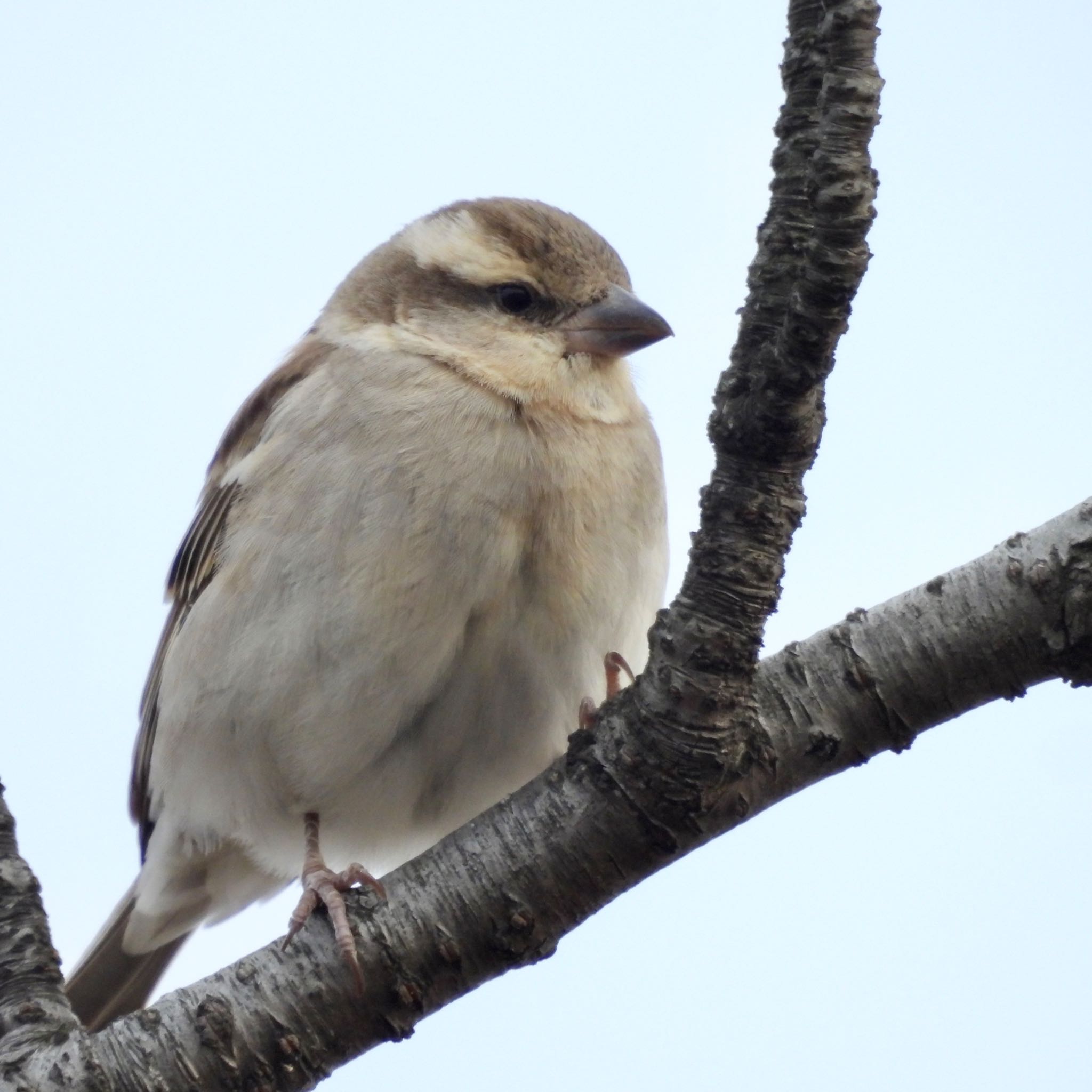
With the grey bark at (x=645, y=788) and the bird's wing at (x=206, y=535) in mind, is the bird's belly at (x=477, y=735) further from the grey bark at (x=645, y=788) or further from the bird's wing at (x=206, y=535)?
the bird's wing at (x=206, y=535)

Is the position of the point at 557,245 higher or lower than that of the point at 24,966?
higher

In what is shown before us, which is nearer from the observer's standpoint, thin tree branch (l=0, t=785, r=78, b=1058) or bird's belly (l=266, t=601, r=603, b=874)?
thin tree branch (l=0, t=785, r=78, b=1058)

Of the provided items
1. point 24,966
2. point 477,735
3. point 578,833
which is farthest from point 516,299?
point 24,966

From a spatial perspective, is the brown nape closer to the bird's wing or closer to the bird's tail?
the bird's wing

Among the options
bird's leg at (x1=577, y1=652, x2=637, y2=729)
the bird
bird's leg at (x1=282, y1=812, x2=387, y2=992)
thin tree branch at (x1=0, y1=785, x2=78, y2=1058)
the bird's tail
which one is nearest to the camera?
thin tree branch at (x1=0, y1=785, x2=78, y2=1058)

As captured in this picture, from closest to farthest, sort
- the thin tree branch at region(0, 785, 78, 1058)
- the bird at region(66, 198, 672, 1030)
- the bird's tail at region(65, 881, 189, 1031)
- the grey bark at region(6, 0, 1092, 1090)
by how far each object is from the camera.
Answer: the grey bark at region(6, 0, 1092, 1090) < the thin tree branch at region(0, 785, 78, 1058) < the bird at region(66, 198, 672, 1030) < the bird's tail at region(65, 881, 189, 1031)

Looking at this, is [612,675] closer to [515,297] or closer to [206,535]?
[515,297]

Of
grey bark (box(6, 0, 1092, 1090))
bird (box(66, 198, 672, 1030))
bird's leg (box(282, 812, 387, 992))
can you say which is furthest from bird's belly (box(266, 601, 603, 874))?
grey bark (box(6, 0, 1092, 1090))

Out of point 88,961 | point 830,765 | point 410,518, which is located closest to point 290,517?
point 410,518

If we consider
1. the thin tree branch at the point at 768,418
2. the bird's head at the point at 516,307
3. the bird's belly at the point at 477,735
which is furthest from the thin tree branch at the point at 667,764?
the bird's head at the point at 516,307
